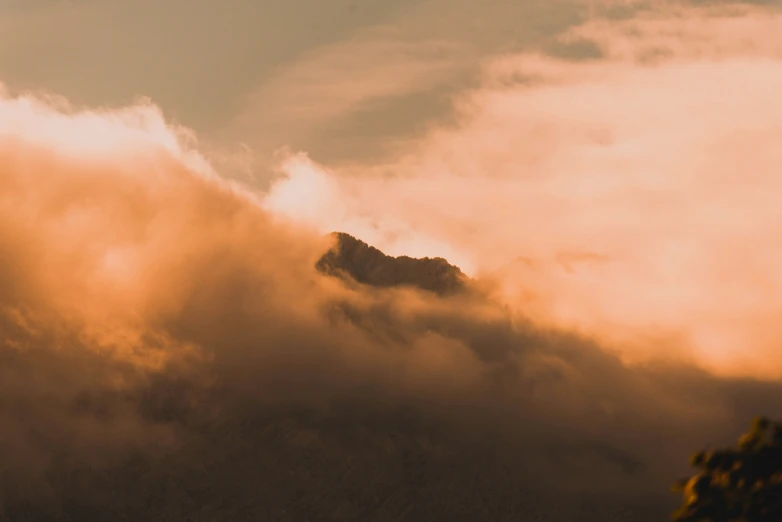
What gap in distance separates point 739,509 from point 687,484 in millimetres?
3272

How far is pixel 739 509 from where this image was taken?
75.8m

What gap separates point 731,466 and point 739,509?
100 inches

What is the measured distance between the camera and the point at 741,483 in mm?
Answer: 75688

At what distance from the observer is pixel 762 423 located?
242 ft

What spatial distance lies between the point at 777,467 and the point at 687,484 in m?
5.04

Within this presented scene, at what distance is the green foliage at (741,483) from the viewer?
75.1 metres

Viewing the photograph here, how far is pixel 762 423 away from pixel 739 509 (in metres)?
5.44

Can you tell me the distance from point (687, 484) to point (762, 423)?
5412mm

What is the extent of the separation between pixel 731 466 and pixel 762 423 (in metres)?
3.26

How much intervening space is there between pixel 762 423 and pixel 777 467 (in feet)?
11.1

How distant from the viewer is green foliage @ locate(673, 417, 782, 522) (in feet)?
246

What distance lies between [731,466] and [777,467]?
257 centimetres

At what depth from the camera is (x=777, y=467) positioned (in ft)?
248
